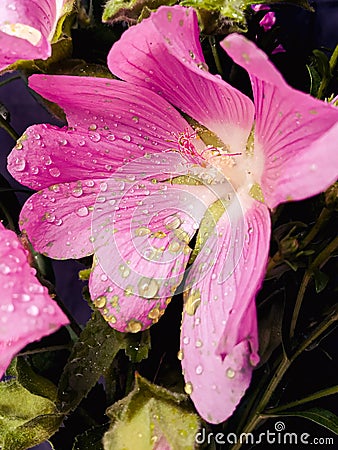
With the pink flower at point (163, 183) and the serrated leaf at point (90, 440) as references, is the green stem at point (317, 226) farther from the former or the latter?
the serrated leaf at point (90, 440)

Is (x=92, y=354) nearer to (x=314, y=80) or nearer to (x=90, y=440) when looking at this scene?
(x=90, y=440)

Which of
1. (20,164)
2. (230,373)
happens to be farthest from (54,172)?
(230,373)

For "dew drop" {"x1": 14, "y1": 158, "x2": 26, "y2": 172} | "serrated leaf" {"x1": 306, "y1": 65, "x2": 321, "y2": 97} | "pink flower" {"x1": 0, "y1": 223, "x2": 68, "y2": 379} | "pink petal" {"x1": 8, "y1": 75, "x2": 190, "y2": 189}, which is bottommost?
"pink flower" {"x1": 0, "y1": 223, "x2": 68, "y2": 379}

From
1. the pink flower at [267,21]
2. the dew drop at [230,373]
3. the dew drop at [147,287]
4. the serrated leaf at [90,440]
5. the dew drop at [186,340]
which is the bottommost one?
the serrated leaf at [90,440]

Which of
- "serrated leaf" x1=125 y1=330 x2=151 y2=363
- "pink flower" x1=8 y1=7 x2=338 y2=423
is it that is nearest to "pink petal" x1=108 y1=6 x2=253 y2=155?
"pink flower" x1=8 y1=7 x2=338 y2=423

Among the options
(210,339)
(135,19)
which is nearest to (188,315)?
(210,339)

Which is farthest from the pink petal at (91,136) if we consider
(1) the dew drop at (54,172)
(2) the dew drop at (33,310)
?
(2) the dew drop at (33,310)

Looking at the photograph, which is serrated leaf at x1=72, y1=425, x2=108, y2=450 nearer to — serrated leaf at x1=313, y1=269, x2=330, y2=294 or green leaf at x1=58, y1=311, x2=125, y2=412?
green leaf at x1=58, y1=311, x2=125, y2=412
